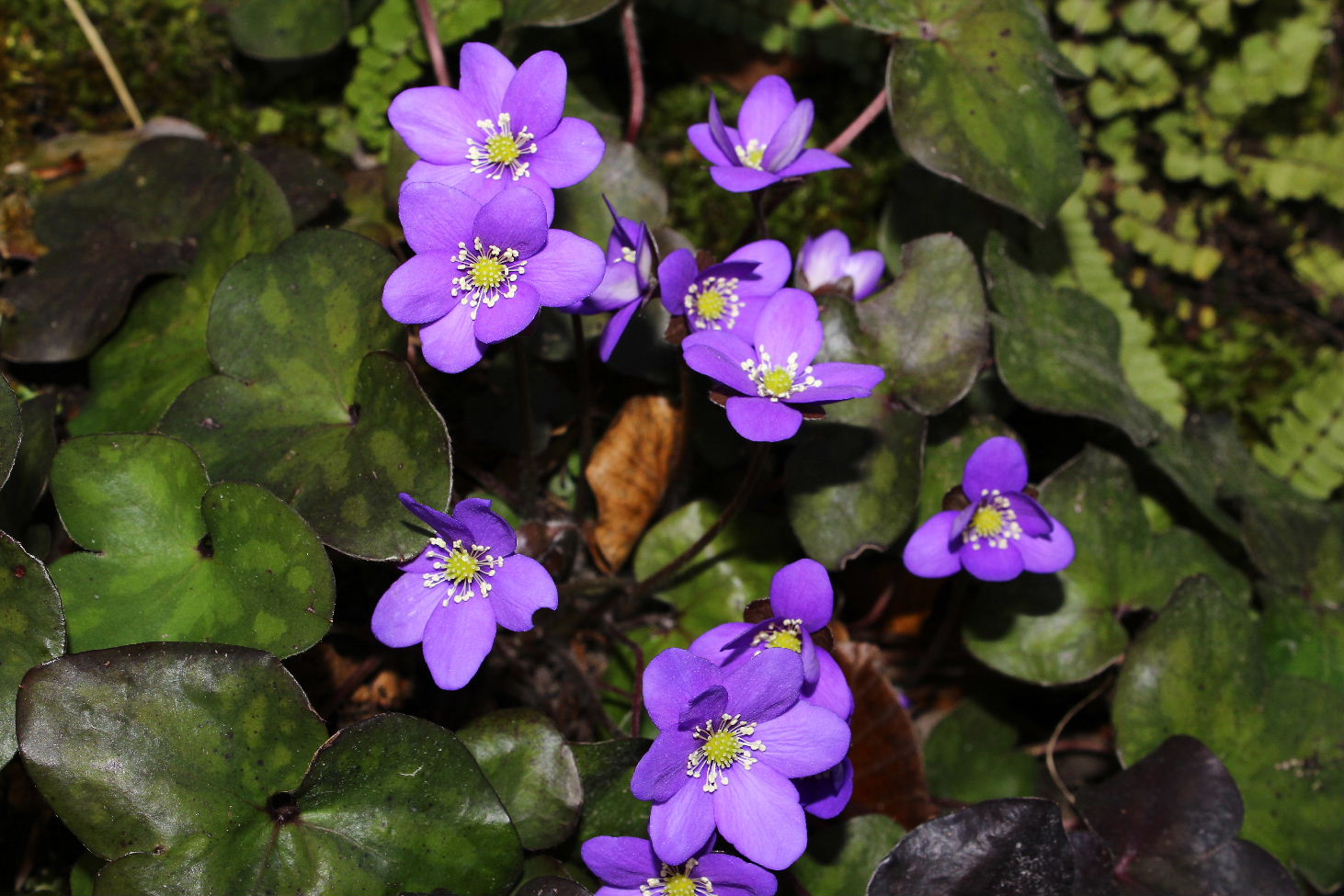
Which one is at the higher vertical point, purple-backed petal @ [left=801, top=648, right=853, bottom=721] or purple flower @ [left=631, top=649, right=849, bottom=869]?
purple flower @ [left=631, top=649, right=849, bottom=869]

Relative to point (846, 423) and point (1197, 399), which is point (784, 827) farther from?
point (1197, 399)

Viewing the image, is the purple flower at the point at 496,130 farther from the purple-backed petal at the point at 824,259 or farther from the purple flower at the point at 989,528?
the purple flower at the point at 989,528

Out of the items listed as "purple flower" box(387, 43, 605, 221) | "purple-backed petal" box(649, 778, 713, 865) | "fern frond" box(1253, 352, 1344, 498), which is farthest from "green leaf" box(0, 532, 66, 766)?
"fern frond" box(1253, 352, 1344, 498)

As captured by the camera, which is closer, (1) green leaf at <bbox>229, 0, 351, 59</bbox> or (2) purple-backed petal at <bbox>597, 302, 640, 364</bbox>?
(2) purple-backed petal at <bbox>597, 302, 640, 364</bbox>

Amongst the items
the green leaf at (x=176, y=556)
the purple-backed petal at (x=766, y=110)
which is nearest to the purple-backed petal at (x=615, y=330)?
the purple-backed petal at (x=766, y=110)

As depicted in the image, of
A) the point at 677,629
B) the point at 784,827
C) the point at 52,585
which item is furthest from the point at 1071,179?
the point at 52,585

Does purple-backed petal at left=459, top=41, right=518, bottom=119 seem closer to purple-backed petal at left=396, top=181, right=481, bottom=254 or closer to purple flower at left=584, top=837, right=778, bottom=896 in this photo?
purple-backed petal at left=396, top=181, right=481, bottom=254
